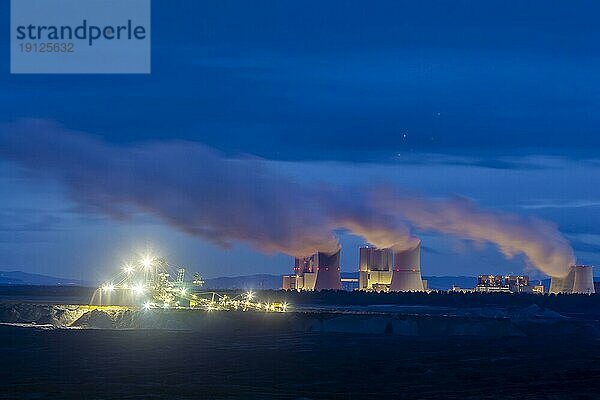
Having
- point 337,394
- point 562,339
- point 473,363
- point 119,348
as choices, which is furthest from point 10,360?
point 562,339

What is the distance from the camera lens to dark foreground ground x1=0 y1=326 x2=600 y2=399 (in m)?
53.7

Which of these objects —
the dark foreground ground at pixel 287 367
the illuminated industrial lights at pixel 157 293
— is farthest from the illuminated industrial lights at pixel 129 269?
the dark foreground ground at pixel 287 367

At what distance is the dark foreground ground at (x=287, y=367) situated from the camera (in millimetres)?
53656

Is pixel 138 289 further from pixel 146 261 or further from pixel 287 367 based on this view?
pixel 287 367

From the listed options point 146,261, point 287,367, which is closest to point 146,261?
point 146,261

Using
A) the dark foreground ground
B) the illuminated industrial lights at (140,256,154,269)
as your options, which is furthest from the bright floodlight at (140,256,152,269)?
the dark foreground ground

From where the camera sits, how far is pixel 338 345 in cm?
8950

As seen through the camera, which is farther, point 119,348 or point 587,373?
point 119,348

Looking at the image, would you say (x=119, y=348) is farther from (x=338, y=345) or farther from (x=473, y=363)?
(x=473, y=363)

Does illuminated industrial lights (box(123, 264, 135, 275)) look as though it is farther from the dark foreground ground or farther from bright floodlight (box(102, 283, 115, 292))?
the dark foreground ground

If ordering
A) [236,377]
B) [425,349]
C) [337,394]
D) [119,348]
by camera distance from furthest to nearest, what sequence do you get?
[425,349] → [119,348] → [236,377] → [337,394]

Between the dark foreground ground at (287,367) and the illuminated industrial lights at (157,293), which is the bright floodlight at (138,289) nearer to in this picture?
the illuminated industrial lights at (157,293)

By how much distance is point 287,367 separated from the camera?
67.4m

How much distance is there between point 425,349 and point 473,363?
1385 cm
